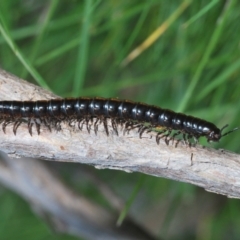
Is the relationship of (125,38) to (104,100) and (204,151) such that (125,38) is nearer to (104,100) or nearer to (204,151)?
(104,100)

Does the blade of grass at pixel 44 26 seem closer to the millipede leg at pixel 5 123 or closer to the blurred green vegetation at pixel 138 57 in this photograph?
the blurred green vegetation at pixel 138 57

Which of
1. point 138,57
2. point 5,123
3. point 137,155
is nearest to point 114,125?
point 137,155

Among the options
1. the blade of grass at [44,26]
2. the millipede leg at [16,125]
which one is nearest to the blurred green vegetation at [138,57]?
the blade of grass at [44,26]

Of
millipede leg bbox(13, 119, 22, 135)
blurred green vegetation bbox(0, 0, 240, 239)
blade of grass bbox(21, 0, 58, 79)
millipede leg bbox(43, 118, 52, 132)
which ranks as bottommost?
millipede leg bbox(13, 119, 22, 135)

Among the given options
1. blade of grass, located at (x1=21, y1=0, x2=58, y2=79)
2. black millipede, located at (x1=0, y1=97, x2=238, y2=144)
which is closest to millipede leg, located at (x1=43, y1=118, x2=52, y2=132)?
black millipede, located at (x1=0, y1=97, x2=238, y2=144)

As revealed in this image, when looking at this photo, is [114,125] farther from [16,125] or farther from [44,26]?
[44,26]

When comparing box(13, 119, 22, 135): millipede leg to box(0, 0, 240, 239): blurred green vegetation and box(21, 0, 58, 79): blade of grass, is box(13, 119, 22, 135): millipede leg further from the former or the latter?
box(21, 0, 58, 79): blade of grass

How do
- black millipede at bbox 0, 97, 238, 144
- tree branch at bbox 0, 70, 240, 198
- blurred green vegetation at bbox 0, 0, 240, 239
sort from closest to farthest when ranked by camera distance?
1. tree branch at bbox 0, 70, 240, 198
2. black millipede at bbox 0, 97, 238, 144
3. blurred green vegetation at bbox 0, 0, 240, 239

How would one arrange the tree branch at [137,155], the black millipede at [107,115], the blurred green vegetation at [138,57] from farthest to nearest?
1. the blurred green vegetation at [138,57]
2. the black millipede at [107,115]
3. the tree branch at [137,155]
